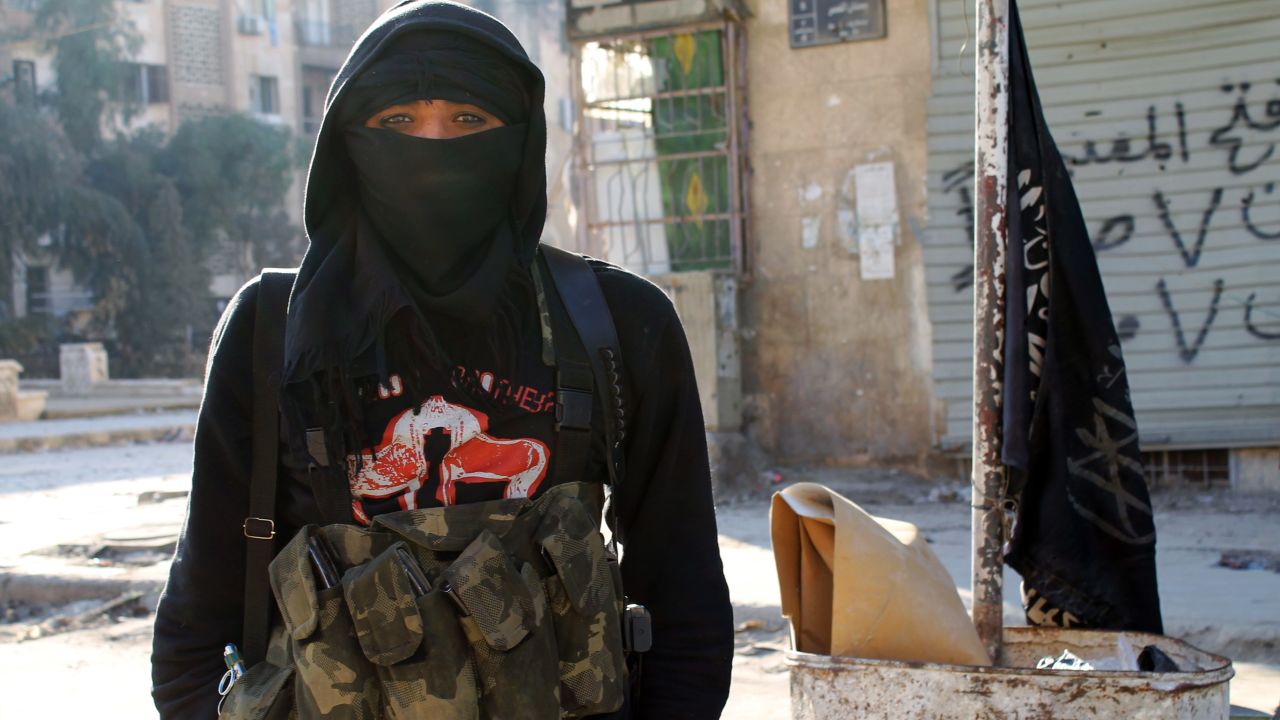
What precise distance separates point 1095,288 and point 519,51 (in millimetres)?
1823

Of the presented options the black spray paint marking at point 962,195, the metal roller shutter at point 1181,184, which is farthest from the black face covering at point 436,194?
the black spray paint marking at point 962,195

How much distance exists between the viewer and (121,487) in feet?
32.7

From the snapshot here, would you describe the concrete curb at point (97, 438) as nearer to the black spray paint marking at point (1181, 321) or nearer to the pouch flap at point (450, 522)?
the black spray paint marking at point (1181, 321)

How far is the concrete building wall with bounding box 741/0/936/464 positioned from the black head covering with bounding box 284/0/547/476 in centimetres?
638

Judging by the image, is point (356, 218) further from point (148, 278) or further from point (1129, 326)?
point (148, 278)

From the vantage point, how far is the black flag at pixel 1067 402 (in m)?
2.83

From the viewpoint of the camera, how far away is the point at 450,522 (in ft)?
4.66

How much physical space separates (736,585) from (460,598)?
412cm

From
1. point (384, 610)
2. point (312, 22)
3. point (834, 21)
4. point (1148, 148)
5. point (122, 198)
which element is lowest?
point (384, 610)

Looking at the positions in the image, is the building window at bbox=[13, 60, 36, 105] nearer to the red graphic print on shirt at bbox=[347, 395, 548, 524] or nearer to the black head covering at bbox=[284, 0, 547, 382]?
the black head covering at bbox=[284, 0, 547, 382]

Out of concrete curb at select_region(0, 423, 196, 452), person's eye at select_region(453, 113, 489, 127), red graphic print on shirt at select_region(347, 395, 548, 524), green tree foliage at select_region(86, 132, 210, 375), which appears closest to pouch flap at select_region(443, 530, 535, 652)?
red graphic print on shirt at select_region(347, 395, 548, 524)

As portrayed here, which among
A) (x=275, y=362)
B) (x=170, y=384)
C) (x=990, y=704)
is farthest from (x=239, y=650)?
(x=170, y=384)

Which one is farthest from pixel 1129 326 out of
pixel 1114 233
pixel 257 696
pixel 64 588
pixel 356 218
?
pixel 257 696

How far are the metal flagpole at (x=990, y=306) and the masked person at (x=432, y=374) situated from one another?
146 cm
